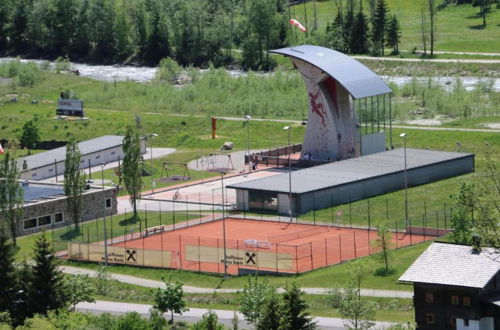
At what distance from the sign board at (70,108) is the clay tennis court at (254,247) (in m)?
50.0

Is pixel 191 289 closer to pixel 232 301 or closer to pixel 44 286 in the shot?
pixel 232 301

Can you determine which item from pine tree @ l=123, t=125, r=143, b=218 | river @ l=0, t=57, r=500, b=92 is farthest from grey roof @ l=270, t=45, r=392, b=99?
river @ l=0, t=57, r=500, b=92

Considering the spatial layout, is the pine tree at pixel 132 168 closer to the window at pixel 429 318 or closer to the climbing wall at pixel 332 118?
the climbing wall at pixel 332 118

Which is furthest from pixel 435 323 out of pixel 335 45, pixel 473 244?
pixel 335 45

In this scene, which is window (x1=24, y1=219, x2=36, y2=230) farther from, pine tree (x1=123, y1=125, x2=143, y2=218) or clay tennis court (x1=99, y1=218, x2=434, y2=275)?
clay tennis court (x1=99, y1=218, x2=434, y2=275)

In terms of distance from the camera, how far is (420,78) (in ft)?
550

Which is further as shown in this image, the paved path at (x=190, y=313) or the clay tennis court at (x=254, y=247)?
the clay tennis court at (x=254, y=247)

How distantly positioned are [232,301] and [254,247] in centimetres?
966

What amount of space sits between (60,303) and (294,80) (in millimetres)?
89221

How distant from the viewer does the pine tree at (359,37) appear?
629 feet

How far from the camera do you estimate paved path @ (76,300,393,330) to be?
71.0m

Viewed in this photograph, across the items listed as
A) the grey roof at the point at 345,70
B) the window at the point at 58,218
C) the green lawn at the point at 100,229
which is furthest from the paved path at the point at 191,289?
the grey roof at the point at 345,70

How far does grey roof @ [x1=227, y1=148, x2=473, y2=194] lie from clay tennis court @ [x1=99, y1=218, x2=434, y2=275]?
5970mm

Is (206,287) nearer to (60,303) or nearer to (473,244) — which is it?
(60,303)
